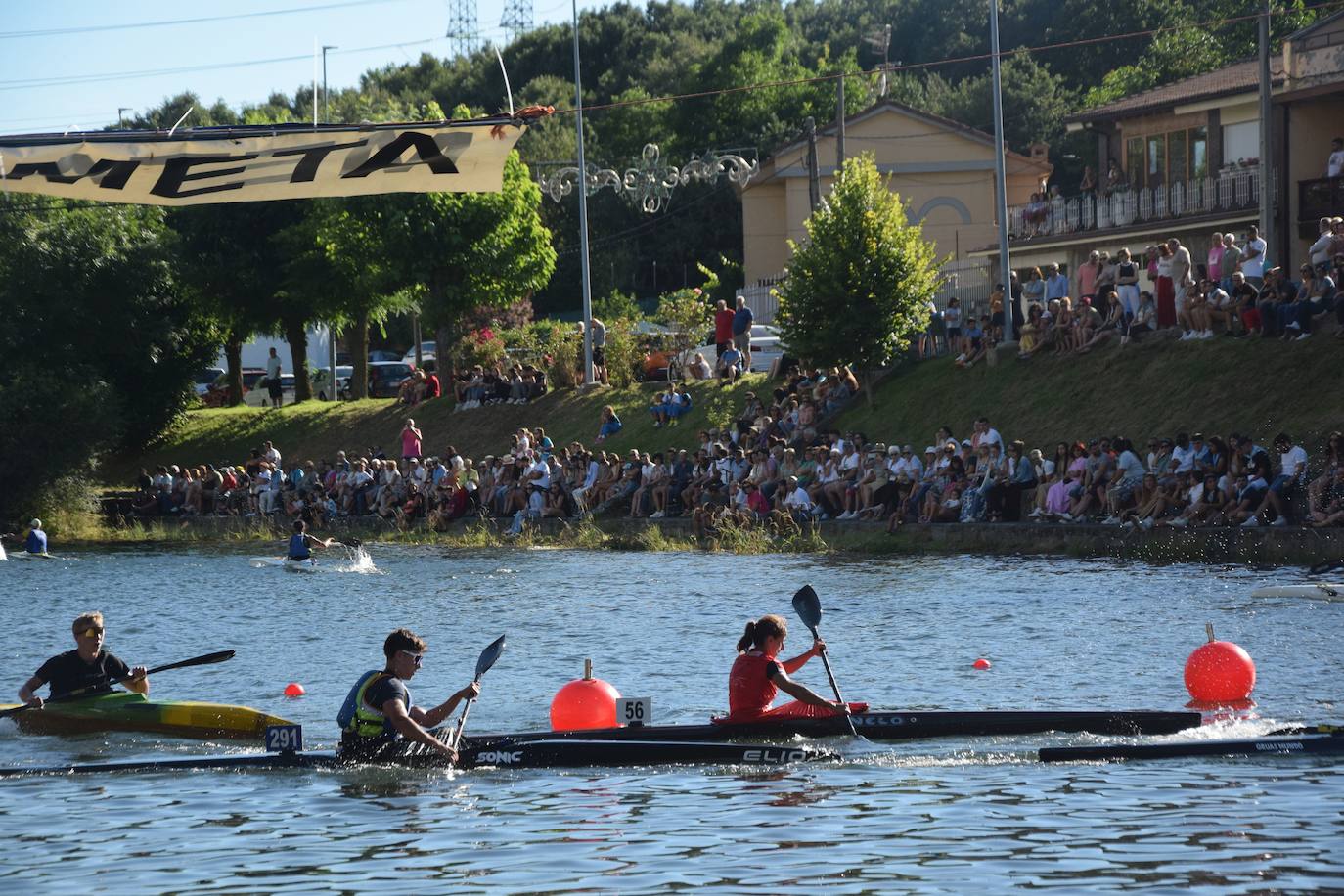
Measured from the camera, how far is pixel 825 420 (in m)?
33.9

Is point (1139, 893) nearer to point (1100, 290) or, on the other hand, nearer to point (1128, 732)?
point (1128, 732)

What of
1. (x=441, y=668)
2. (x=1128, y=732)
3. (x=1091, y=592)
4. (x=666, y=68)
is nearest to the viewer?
(x=1128, y=732)

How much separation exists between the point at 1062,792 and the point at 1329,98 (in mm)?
28916

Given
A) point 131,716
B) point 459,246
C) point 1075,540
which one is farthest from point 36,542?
point 1075,540

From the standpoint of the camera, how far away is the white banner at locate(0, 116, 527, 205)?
7.87 m

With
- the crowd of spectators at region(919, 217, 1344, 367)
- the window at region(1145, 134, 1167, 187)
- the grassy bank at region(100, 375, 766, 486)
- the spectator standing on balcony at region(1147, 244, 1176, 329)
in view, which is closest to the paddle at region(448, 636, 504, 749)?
the crowd of spectators at region(919, 217, 1344, 367)

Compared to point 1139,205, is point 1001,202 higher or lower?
lower

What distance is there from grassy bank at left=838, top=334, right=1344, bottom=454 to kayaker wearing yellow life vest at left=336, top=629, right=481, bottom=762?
1618 centimetres

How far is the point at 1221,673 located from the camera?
1457 centimetres

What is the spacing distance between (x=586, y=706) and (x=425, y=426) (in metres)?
33.4

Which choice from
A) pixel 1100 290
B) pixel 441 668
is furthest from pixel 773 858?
pixel 1100 290

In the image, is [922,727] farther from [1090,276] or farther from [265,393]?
[265,393]

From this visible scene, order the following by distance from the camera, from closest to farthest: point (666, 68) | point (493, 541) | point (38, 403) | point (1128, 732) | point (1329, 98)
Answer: point (1128, 732)
point (493, 541)
point (1329, 98)
point (38, 403)
point (666, 68)

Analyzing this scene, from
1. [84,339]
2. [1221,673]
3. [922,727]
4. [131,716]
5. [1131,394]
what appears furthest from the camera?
[84,339]
